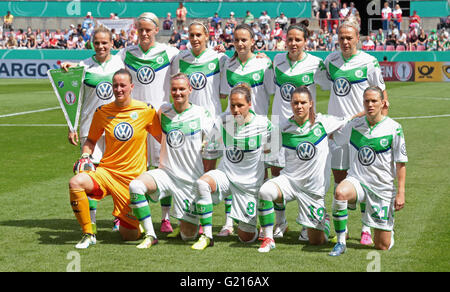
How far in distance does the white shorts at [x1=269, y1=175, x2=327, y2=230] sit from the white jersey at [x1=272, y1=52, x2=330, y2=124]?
87cm

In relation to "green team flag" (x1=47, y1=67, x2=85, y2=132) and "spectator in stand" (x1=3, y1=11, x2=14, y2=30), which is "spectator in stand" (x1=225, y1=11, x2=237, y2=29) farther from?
"green team flag" (x1=47, y1=67, x2=85, y2=132)

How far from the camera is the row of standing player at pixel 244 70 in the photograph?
23.8 feet

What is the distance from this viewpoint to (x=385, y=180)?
6.56 metres

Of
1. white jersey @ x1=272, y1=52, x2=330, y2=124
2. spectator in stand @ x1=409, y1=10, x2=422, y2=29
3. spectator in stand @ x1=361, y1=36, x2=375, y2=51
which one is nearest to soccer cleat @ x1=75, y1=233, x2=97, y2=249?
white jersey @ x1=272, y1=52, x2=330, y2=124

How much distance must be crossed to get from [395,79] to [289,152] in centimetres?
2591

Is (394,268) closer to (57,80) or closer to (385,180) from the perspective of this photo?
(385,180)

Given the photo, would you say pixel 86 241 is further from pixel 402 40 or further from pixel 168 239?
pixel 402 40

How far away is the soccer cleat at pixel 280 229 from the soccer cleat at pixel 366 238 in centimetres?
89

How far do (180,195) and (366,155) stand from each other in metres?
1.94

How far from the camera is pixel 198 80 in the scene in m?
7.59

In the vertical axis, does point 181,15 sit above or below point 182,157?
above

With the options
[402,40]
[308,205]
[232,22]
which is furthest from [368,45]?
[308,205]

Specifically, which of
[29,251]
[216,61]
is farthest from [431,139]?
[29,251]
